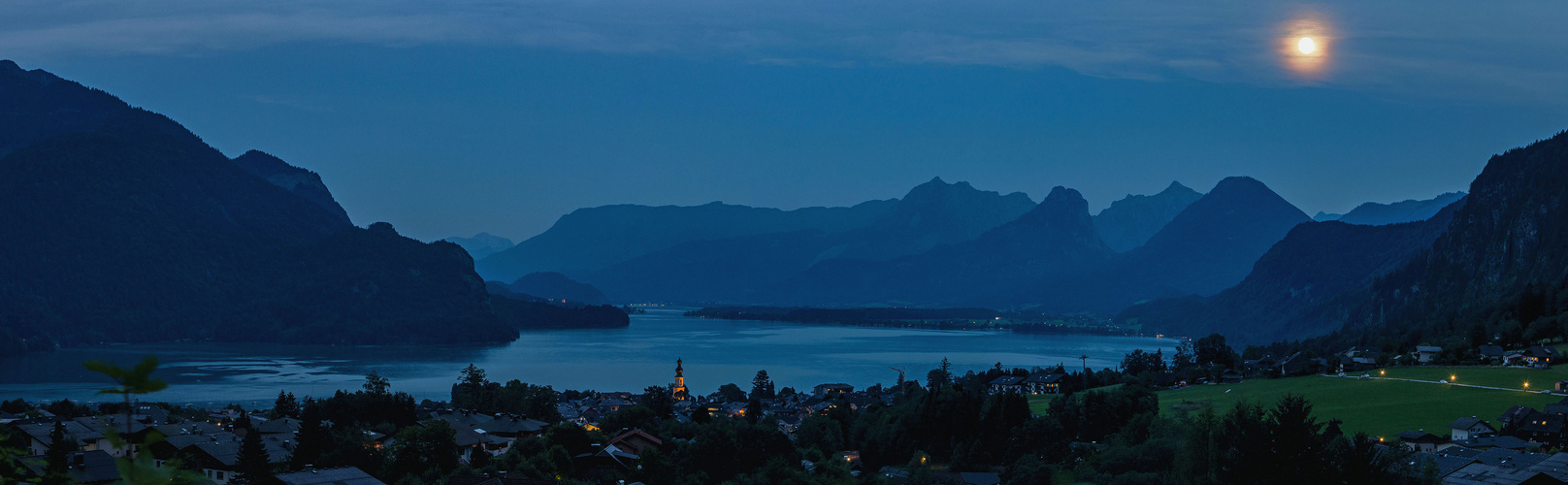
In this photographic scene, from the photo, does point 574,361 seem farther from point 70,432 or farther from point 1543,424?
point 1543,424

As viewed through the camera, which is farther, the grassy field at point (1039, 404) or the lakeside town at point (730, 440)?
the grassy field at point (1039, 404)

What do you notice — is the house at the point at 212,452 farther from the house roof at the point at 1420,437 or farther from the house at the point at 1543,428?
the house at the point at 1543,428

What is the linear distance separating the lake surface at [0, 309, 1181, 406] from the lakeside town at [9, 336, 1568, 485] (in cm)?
1496

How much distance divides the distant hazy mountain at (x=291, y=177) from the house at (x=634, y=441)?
538ft

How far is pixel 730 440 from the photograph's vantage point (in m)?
27.3

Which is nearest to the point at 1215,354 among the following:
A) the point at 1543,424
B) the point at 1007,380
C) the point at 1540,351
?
the point at 1007,380

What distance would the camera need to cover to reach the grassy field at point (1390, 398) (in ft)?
97.7

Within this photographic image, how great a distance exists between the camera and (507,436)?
3167 cm

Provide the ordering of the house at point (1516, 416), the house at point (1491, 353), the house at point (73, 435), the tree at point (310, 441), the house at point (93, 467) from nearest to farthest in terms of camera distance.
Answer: the house at point (93, 467)
the tree at point (310, 441)
the house at point (73, 435)
the house at point (1516, 416)
the house at point (1491, 353)

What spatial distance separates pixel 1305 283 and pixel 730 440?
4591 inches

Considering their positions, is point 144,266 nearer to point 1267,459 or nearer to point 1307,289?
point 1307,289

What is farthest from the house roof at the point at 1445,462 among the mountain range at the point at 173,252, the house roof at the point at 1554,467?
the mountain range at the point at 173,252

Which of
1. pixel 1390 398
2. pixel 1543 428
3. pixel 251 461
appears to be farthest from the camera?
pixel 1390 398

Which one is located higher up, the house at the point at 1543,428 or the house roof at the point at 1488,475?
Result: the house at the point at 1543,428
